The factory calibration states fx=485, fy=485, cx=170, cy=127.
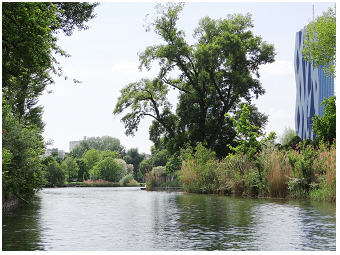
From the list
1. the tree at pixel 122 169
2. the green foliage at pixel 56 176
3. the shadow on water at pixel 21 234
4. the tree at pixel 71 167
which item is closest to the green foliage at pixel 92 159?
the tree at pixel 122 169

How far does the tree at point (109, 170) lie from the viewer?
73.1 m

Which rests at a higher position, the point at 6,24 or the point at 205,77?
the point at 205,77

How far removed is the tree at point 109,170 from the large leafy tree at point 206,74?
3692cm

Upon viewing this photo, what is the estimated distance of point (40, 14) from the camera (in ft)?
34.6

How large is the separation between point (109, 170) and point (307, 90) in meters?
48.3

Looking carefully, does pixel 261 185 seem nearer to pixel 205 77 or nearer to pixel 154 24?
pixel 205 77

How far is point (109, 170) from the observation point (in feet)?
240

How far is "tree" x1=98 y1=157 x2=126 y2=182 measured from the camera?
73.1 m

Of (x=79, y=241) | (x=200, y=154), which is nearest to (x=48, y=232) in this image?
(x=79, y=241)

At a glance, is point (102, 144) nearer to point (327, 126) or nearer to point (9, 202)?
point (327, 126)

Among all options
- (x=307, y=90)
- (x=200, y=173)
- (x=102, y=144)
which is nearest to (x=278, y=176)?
(x=200, y=173)

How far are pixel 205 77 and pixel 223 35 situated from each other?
317 centimetres

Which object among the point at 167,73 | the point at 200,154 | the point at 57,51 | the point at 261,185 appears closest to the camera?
the point at 57,51

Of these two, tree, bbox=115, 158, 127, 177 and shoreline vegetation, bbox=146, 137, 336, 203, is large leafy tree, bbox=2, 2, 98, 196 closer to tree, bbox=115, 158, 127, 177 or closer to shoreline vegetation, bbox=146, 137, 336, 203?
shoreline vegetation, bbox=146, 137, 336, 203
